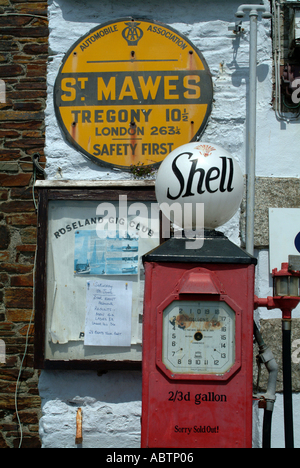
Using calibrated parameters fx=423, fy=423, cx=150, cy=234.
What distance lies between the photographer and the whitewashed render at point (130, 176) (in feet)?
10.9

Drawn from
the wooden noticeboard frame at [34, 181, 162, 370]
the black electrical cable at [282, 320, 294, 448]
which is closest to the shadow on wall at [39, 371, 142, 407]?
the wooden noticeboard frame at [34, 181, 162, 370]

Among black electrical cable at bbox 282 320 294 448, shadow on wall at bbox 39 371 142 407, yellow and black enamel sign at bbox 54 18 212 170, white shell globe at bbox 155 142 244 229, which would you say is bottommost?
shadow on wall at bbox 39 371 142 407

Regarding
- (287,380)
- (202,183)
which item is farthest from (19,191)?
(287,380)

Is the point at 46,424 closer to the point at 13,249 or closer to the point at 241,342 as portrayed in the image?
the point at 13,249

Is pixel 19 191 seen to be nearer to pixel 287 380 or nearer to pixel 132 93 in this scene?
pixel 132 93

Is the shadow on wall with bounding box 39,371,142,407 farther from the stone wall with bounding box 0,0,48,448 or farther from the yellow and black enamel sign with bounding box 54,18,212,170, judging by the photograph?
the yellow and black enamel sign with bounding box 54,18,212,170

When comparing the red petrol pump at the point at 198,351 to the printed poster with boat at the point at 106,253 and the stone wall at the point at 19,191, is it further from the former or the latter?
the stone wall at the point at 19,191

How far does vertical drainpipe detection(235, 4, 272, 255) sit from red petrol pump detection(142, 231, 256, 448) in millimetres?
1449

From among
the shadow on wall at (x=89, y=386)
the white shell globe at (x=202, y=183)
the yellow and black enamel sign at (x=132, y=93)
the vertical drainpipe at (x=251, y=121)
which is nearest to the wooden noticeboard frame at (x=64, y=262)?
the shadow on wall at (x=89, y=386)

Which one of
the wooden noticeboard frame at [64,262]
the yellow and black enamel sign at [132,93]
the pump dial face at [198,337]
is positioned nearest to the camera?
the pump dial face at [198,337]

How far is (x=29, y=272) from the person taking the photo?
349 cm

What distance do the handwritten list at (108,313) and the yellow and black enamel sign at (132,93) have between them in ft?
3.27

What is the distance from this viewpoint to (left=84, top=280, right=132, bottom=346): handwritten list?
3326 mm

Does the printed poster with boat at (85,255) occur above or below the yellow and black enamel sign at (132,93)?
below
